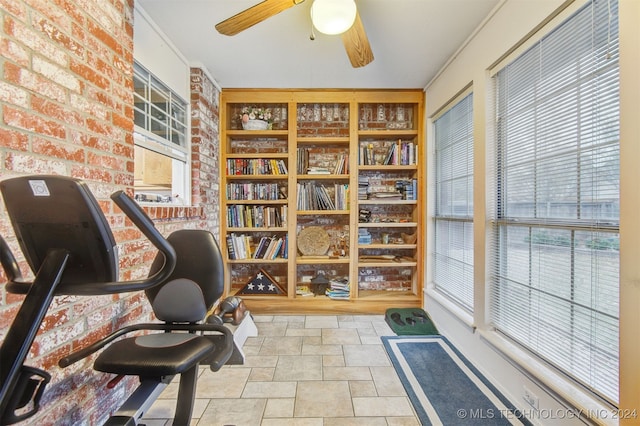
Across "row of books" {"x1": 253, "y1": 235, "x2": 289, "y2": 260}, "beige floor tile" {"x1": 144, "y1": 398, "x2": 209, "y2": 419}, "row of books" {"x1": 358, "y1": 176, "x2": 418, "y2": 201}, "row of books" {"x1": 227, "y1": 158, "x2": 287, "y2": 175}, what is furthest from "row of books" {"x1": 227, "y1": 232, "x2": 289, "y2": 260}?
"beige floor tile" {"x1": 144, "y1": 398, "x2": 209, "y2": 419}

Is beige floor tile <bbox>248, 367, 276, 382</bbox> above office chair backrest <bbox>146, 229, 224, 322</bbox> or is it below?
below

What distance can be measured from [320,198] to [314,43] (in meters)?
1.48

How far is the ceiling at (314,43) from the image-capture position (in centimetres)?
172

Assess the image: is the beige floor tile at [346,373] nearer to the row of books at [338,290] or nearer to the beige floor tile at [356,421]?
the beige floor tile at [356,421]

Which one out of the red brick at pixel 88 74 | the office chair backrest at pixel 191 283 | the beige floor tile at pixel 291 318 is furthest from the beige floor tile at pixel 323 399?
the red brick at pixel 88 74

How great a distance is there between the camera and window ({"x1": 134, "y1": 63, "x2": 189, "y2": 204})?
1.88m

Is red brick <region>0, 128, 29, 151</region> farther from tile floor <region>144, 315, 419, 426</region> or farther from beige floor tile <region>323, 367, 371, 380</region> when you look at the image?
beige floor tile <region>323, 367, 371, 380</region>

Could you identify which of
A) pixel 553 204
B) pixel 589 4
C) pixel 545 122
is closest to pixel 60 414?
pixel 553 204

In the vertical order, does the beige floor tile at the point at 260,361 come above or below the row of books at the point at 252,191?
below

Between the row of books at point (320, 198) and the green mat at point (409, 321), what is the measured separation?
1.24 meters

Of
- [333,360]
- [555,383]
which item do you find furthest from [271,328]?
[555,383]

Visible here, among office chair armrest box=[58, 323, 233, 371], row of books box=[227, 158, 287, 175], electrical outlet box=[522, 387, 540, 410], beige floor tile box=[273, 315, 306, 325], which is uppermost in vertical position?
row of books box=[227, 158, 287, 175]

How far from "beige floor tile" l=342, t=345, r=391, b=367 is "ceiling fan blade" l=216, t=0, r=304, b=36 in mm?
2368

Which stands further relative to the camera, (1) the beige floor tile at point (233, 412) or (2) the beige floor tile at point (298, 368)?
(2) the beige floor tile at point (298, 368)
